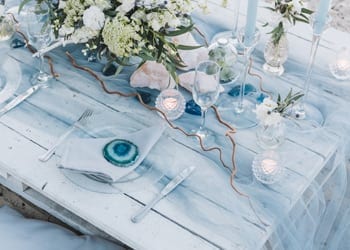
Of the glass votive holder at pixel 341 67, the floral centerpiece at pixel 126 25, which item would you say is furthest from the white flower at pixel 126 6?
the glass votive holder at pixel 341 67

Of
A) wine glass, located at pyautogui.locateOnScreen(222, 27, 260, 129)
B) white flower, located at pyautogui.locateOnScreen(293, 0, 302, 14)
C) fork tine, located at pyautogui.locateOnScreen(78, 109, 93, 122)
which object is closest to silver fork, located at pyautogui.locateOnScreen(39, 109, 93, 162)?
fork tine, located at pyautogui.locateOnScreen(78, 109, 93, 122)

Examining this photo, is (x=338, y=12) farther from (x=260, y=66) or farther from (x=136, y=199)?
(x=136, y=199)

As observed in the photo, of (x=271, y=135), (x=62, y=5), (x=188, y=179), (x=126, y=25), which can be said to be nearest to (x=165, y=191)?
(x=188, y=179)

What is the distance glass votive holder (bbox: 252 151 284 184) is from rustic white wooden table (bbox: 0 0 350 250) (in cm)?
2

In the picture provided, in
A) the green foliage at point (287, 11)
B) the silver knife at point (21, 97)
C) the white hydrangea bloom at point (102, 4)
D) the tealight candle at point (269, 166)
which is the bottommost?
the silver knife at point (21, 97)

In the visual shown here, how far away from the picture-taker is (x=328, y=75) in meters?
1.79

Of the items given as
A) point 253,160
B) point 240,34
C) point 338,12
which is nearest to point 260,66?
point 240,34

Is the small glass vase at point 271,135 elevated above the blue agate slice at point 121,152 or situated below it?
above

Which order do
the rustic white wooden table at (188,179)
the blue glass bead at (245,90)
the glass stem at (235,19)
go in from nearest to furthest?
the rustic white wooden table at (188,179), the blue glass bead at (245,90), the glass stem at (235,19)

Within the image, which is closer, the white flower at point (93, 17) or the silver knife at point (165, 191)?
the silver knife at point (165, 191)

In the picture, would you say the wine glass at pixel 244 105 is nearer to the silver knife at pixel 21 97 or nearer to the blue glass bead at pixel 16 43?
the silver knife at pixel 21 97

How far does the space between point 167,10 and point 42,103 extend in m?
0.43

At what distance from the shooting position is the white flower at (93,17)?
1.54 meters

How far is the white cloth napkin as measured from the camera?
1.47 m
